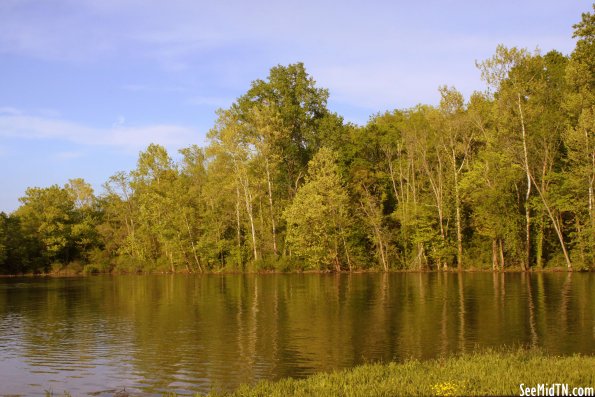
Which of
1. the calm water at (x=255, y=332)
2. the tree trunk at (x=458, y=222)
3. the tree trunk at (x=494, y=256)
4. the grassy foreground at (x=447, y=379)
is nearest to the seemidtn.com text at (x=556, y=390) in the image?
the grassy foreground at (x=447, y=379)

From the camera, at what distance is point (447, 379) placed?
13914 millimetres

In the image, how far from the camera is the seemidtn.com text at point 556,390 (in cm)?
1170

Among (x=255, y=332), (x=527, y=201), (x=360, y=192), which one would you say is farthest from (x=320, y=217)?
(x=255, y=332)

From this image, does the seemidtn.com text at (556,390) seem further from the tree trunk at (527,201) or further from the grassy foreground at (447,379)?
the tree trunk at (527,201)

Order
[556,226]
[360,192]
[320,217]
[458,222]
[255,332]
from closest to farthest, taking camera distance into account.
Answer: [255,332]
[556,226]
[458,222]
[320,217]
[360,192]

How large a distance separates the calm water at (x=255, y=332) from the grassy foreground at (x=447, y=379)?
3680 millimetres

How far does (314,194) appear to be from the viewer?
77.0 metres

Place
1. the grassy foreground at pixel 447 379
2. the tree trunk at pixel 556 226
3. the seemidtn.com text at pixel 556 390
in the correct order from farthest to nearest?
the tree trunk at pixel 556 226 → the grassy foreground at pixel 447 379 → the seemidtn.com text at pixel 556 390

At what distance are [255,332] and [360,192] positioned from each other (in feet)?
189

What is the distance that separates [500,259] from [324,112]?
37.2m

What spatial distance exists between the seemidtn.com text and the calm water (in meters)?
9.01

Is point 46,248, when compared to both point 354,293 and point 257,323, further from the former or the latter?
point 257,323

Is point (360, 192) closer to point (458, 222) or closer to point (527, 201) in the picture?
point (458, 222)

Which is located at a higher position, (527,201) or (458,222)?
(527,201)
